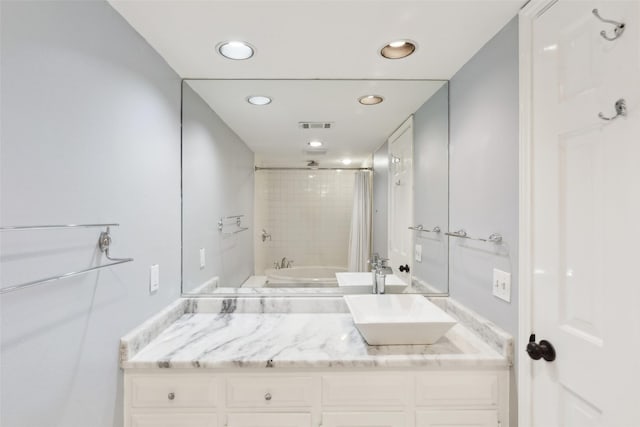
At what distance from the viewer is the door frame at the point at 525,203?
1.09 metres

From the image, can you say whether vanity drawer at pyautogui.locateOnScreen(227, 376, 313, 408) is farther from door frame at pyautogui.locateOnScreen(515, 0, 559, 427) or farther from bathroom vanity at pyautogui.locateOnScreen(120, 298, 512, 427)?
door frame at pyautogui.locateOnScreen(515, 0, 559, 427)

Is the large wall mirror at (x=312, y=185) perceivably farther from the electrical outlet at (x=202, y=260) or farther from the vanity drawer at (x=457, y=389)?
the vanity drawer at (x=457, y=389)

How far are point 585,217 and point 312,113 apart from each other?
149 cm

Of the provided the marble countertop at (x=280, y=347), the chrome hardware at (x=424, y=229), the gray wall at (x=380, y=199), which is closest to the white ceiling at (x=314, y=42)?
the gray wall at (x=380, y=199)

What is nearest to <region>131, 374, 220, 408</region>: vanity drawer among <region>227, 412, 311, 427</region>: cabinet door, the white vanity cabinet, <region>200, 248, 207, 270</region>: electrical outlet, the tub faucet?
the white vanity cabinet

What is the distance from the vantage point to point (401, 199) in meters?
2.01

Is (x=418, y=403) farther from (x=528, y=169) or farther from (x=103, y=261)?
(x=103, y=261)

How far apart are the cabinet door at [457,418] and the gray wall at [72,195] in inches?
48.5

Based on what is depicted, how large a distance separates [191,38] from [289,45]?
1.42 feet

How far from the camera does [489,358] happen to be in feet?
4.00

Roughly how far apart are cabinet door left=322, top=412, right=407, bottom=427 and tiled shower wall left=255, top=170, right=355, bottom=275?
3.24ft

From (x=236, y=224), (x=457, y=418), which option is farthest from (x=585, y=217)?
(x=236, y=224)

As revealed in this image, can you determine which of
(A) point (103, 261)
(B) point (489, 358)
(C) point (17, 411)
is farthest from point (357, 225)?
(C) point (17, 411)

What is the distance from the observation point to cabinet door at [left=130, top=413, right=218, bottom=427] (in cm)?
121
